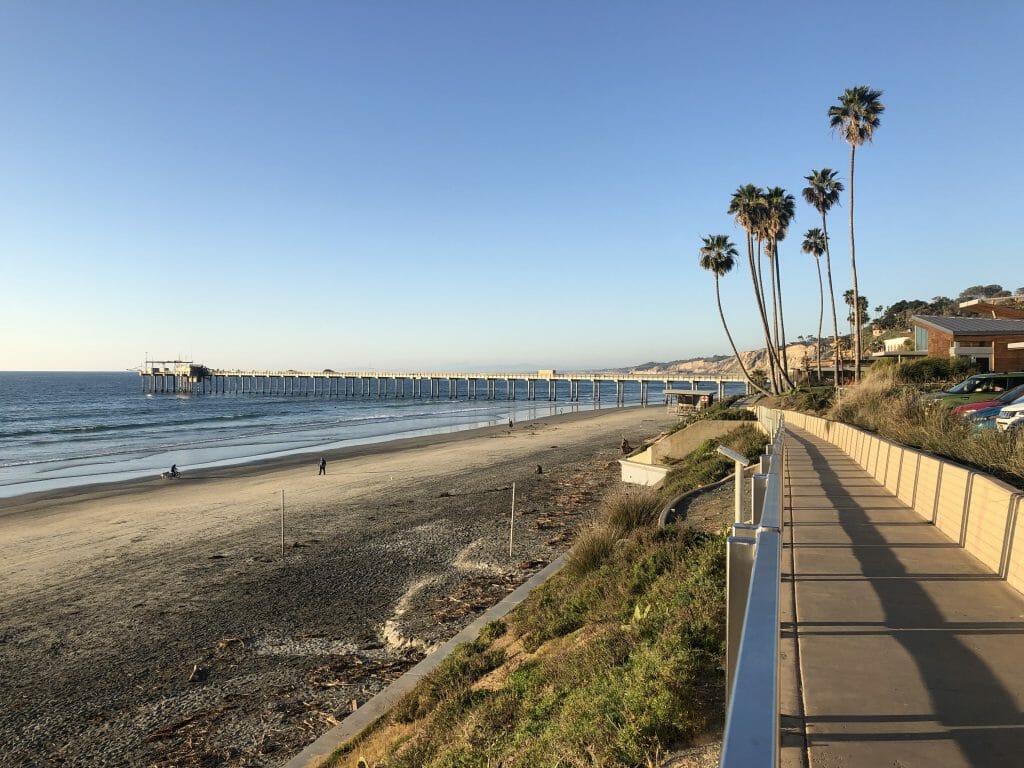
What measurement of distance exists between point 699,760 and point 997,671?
66.3 inches

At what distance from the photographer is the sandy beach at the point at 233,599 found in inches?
320

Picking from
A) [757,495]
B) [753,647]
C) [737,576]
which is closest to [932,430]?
[757,495]

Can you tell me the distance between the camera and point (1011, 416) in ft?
42.9

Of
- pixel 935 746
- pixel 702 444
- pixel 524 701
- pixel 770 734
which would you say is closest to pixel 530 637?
pixel 524 701

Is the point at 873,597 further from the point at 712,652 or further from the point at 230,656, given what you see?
the point at 230,656

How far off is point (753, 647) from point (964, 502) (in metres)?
5.74

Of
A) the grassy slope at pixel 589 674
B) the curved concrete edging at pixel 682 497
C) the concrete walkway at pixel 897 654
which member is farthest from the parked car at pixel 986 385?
the concrete walkway at pixel 897 654

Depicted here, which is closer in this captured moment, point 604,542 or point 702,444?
point 604,542

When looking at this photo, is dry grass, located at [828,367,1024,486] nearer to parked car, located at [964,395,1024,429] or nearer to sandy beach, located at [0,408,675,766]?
parked car, located at [964,395,1024,429]

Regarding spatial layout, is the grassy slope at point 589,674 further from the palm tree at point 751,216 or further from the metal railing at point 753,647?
the palm tree at point 751,216

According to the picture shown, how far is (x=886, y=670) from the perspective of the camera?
3.48 meters

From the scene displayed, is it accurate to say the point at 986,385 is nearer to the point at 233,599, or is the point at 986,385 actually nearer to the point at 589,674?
the point at 589,674

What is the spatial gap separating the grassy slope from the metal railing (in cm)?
156

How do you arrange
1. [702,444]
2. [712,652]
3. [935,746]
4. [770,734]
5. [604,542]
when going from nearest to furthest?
[770,734] < [935,746] < [712,652] < [604,542] < [702,444]
